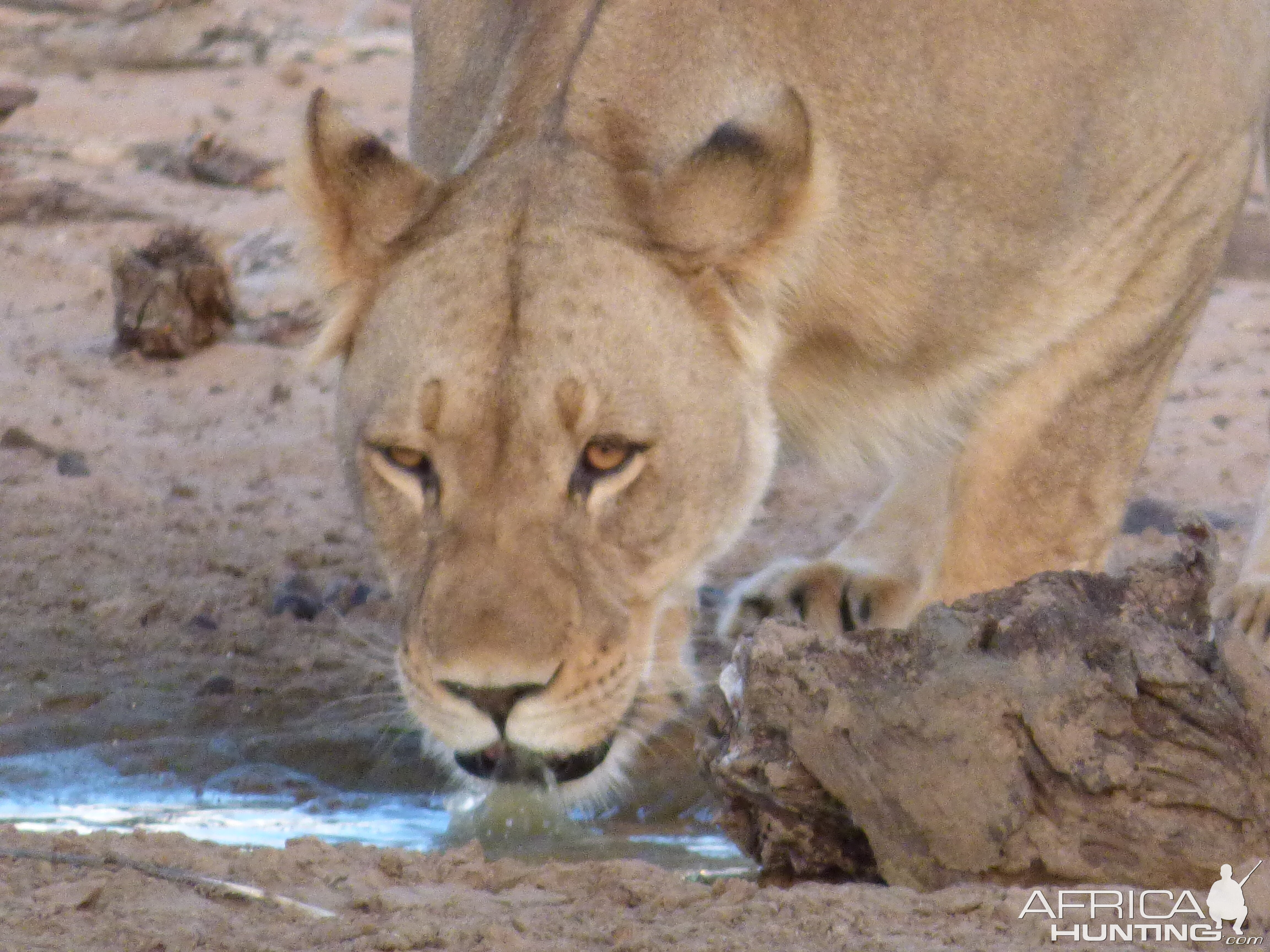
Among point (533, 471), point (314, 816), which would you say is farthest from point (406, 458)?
point (314, 816)

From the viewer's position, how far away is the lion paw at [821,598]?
4758mm

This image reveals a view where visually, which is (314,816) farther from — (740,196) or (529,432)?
(740,196)

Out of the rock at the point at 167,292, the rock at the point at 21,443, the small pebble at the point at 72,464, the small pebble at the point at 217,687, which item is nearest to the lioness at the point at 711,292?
the small pebble at the point at 217,687

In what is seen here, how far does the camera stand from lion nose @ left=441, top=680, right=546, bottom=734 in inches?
123

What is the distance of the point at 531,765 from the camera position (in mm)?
3342

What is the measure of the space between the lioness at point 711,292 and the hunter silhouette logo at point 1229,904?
3.54ft

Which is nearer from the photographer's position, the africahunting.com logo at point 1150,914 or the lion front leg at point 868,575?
the africahunting.com logo at point 1150,914

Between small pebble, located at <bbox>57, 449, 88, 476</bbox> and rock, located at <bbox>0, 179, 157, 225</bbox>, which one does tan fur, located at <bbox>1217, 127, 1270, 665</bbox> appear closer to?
small pebble, located at <bbox>57, 449, 88, 476</bbox>

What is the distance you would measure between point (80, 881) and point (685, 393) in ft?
4.38

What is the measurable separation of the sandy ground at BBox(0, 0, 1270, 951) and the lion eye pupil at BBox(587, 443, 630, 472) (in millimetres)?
699

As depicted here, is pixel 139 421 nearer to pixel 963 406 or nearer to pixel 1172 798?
pixel 963 406

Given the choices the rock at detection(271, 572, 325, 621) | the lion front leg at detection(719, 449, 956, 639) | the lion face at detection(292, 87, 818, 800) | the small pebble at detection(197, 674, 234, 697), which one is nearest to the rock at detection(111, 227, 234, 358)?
the rock at detection(271, 572, 325, 621)

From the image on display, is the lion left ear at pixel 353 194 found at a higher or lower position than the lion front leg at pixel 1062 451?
higher

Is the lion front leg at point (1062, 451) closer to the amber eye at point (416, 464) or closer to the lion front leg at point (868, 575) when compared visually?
the lion front leg at point (868, 575)
